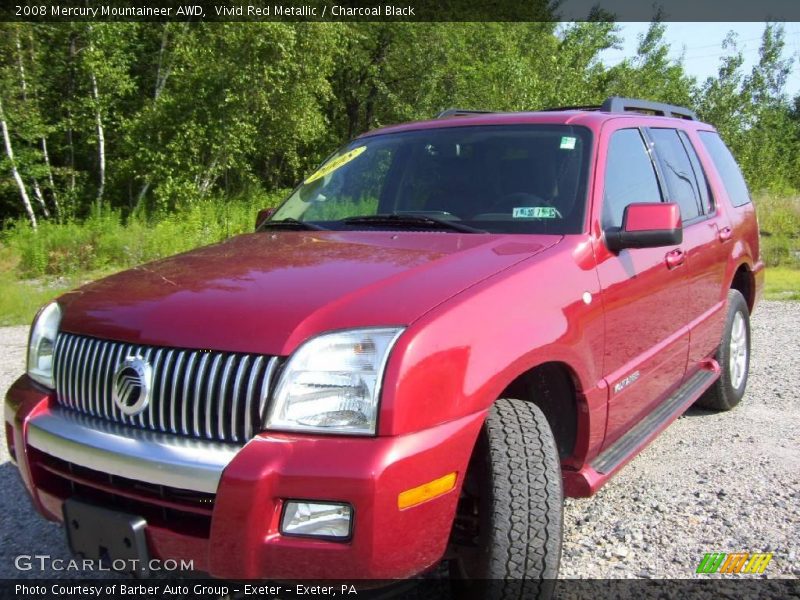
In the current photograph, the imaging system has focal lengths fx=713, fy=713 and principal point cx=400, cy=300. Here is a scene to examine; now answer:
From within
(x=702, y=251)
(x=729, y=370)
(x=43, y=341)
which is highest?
(x=702, y=251)

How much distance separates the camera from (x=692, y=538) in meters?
3.03

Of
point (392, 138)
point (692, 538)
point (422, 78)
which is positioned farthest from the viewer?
point (422, 78)

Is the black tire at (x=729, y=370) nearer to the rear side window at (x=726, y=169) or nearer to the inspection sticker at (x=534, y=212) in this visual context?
the rear side window at (x=726, y=169)

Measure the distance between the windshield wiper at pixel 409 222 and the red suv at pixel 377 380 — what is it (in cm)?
1

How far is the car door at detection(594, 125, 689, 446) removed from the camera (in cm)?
292

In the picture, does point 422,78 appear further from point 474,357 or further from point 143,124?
point 474,357

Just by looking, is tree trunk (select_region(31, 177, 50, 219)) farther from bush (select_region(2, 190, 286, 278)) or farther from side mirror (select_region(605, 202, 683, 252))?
side mirror (select_region(605, 202, 683, 252))

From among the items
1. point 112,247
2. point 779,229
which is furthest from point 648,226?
point 779,229

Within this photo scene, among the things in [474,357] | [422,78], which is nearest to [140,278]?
[474,357]

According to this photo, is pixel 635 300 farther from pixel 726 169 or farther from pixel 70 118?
pixel 70 118

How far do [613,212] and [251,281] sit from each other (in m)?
1.66

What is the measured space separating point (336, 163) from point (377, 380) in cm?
223

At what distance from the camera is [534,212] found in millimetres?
3039

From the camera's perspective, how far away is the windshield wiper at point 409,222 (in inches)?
119
